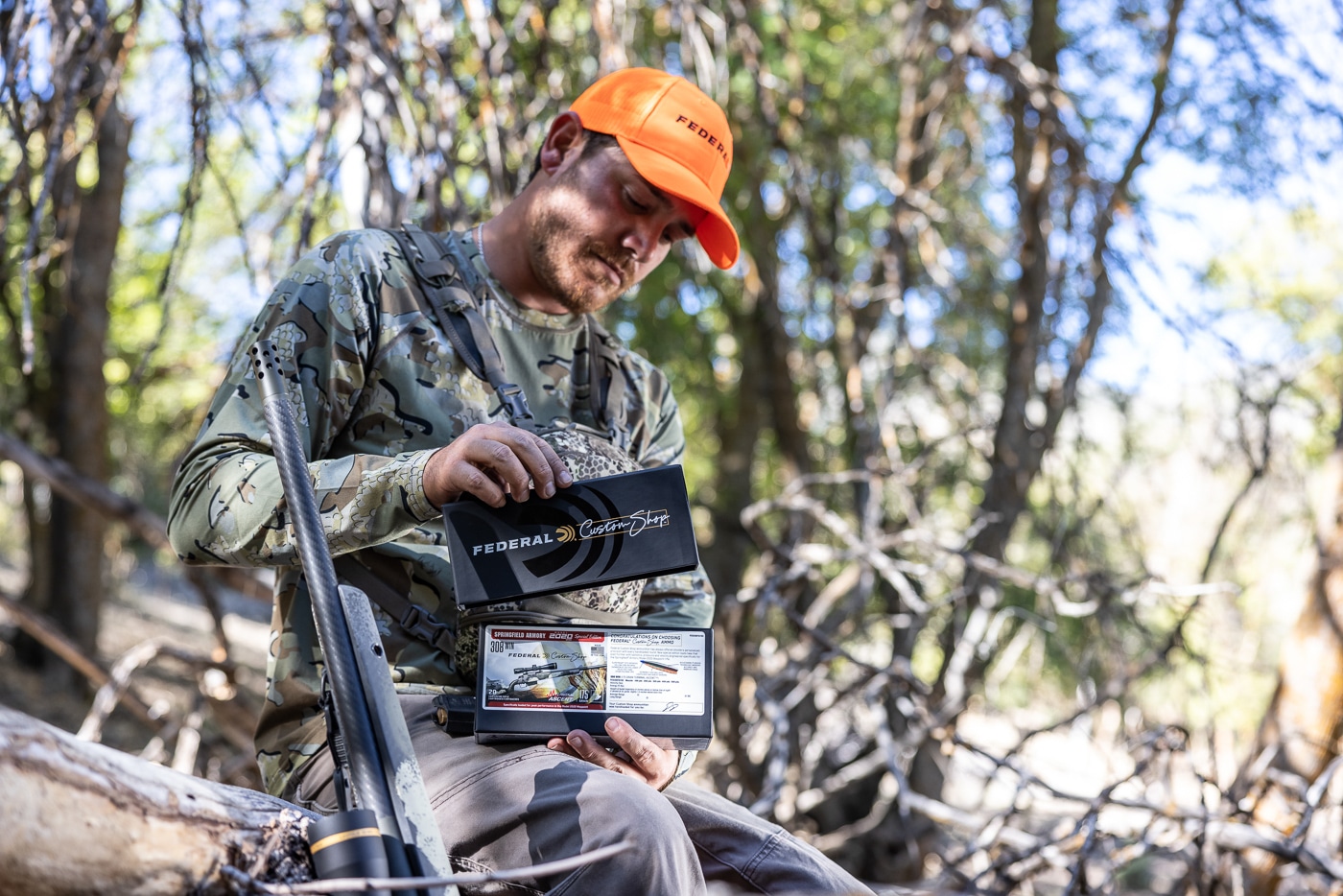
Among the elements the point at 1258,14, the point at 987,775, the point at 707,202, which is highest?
the point at 1258,14

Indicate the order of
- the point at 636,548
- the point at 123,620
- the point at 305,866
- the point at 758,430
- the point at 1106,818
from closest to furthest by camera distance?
the point at 305,866
the point at 636,548
the point at 758,430
the point at 1106,818
the point at 123,620

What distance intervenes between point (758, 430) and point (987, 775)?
13.9 feet

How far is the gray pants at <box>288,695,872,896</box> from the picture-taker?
153cm

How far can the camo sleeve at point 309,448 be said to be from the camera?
66.9 inches

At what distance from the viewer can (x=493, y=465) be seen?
1.60 metres

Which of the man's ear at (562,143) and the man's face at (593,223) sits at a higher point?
the man's ear at (562,143)

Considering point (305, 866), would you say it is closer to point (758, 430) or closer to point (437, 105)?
point (437, 105)

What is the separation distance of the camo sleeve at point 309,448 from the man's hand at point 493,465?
68 millimetres

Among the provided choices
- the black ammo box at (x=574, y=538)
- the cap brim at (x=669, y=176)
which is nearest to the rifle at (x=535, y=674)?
the black ammo box at (x=574, y=538)

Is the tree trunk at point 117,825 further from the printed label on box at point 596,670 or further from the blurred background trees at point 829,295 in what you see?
the blurred background trees at point 829,295

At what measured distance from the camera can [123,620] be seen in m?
11.2

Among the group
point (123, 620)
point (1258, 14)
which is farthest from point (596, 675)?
point (123, 620)

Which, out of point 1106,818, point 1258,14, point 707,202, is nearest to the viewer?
point 707,202

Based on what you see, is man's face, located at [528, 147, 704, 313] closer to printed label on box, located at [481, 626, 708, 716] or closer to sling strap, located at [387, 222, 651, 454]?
sling strap, located at [387, 222, 651, 454]
